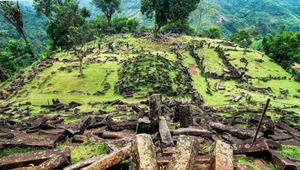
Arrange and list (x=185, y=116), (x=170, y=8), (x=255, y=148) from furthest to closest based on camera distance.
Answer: (x=170, y=8) < (x=185, y=116) < (x=255, y=148)

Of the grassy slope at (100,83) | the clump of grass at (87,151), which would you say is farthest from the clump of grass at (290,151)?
the grassy slope at (100,83)

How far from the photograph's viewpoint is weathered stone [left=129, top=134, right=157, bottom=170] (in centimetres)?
315

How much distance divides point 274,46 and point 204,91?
2357 centimetres

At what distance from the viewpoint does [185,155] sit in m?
3.24

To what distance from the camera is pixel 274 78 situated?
2652 cm

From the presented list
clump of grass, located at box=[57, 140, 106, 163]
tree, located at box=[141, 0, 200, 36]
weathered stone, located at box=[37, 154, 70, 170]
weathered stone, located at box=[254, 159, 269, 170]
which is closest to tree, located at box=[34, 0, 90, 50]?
tree, located at box=[141, 0, 200, 36]

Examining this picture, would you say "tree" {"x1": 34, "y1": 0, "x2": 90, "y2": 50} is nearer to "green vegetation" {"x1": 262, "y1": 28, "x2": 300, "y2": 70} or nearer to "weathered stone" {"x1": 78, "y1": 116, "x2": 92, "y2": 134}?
"weathered stone" {"x1": 78, "y1": 116, "x2": 92, "y2": 134}

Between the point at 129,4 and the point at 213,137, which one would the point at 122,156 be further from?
the point at 129,4

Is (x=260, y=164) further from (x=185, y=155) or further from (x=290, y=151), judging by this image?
(x=185, y=155)

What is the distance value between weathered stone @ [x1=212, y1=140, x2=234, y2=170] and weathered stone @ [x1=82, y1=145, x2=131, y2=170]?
5.67 feet

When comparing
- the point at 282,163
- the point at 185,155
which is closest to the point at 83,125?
the point at 185,155

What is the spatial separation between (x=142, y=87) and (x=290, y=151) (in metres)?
13.3

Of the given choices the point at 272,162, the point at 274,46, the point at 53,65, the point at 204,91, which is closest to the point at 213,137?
the point at 272,162

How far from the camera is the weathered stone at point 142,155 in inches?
124
